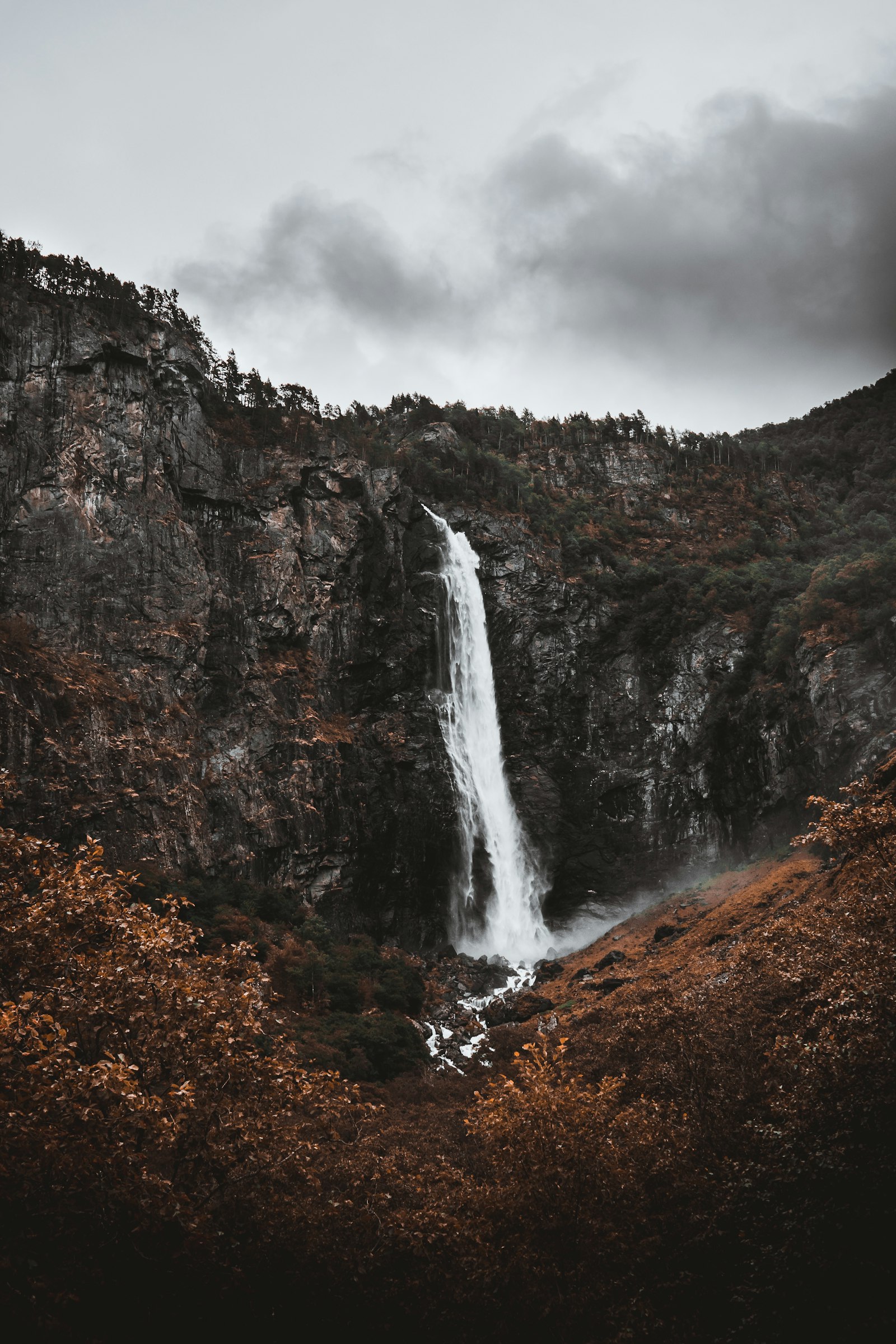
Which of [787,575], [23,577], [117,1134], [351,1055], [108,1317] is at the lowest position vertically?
[351,1055]

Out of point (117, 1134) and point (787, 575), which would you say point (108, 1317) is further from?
point (787, 575)

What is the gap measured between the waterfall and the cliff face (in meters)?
1.28

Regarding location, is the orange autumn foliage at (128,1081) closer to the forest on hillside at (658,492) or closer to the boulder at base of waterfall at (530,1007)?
the boulder at base of waterfall at (530,1007)

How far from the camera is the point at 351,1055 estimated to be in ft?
105

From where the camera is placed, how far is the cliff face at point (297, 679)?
141 feet

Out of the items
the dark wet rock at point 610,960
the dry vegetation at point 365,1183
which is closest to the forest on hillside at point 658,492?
the dark wet rock at point 610,960

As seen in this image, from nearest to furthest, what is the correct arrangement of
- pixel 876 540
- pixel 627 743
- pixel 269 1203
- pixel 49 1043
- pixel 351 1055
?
pixel 49 1043 < pixel 269 1203 < pixel 351 1055 < pixel 627 743 < pixel 876 540

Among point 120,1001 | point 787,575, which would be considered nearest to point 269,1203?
point 120,1001

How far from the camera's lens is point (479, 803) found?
53781 millimetres

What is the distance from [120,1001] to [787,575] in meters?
60.0

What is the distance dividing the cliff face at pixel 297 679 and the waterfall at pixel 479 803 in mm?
1281

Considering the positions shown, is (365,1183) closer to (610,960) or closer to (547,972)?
(610,960)

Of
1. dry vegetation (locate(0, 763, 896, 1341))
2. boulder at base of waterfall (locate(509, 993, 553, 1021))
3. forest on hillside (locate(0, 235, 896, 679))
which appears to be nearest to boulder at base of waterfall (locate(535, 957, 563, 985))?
boulder at base of waterfall (locate(509, 993, 553, 1021))

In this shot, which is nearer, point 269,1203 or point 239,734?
point 269,1203
